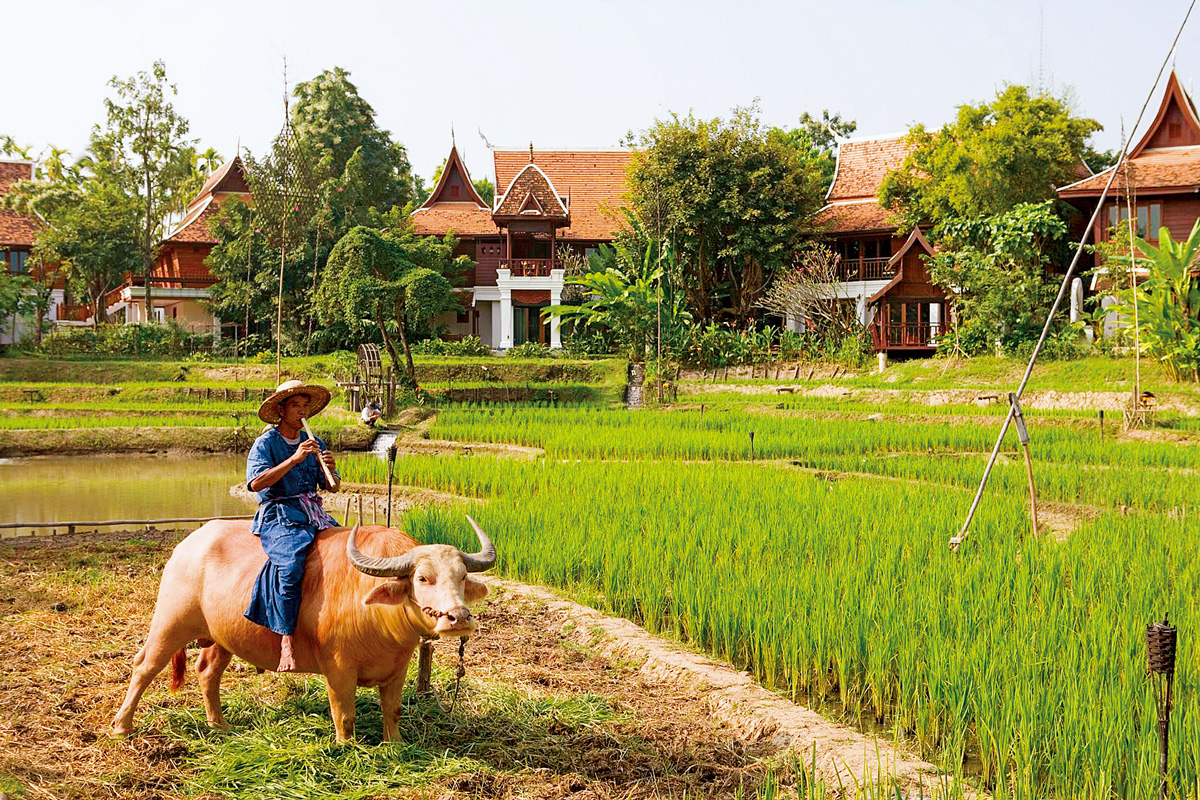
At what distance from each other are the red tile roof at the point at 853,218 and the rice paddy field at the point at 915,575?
1694 centimetres

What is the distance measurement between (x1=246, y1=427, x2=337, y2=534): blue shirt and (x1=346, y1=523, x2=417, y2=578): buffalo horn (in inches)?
24.9

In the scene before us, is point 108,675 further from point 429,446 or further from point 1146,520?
point 429,446

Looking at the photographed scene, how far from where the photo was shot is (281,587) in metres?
3.70

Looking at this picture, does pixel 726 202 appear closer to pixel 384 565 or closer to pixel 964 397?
pixel 964 397

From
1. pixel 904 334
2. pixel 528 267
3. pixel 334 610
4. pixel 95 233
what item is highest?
pixel 95 233

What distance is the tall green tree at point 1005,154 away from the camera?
2420cm

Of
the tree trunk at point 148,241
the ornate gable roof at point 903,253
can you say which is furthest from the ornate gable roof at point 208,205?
the ornate gable roof at point 903,253

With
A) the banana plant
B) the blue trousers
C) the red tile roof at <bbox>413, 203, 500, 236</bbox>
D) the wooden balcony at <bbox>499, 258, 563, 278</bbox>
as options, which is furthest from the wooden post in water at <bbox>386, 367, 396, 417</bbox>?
the red tile roof at <bbox>413, 203, 500, 236</bbox>

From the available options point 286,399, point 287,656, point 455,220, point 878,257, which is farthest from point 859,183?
point 287,656

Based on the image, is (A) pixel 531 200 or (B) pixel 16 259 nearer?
(A) pixel 531 200

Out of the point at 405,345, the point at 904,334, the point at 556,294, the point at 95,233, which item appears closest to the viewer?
the point at 405,345

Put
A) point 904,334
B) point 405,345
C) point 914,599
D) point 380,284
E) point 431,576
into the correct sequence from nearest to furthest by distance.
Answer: point 431,576 → point 914,599 → point 380,284 → point 405,345 → point 904,334

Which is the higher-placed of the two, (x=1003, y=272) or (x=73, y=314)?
(x=1003, y=272)

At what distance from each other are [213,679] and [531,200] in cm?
2675
